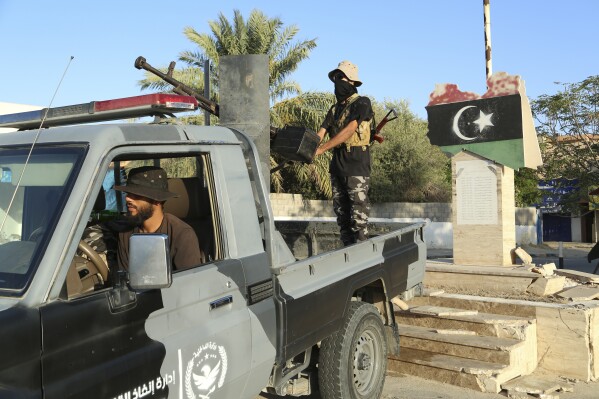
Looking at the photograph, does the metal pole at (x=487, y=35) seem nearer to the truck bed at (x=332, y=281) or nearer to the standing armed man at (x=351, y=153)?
the standing armed man at (x=351, y=153)

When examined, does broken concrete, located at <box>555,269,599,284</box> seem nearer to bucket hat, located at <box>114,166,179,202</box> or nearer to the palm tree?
bucket hat, located at <box>114,166,179,202</box>

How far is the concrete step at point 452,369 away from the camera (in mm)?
5828

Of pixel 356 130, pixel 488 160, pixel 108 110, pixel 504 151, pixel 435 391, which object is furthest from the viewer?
pixel 488 160

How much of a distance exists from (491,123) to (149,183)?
7353 millimetres

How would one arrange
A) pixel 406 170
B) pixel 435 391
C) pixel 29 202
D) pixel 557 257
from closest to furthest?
pixel 29 202 → pixel 435 391 → pixel 557 257 → pixel 406 170

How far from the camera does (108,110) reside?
3.28 m

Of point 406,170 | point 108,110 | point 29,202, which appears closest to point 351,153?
point 108,110

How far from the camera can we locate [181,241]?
135 inches

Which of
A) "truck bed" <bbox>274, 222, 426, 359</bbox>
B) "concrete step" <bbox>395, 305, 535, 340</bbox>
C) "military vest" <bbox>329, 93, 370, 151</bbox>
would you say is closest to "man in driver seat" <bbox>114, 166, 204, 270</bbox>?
"truck bed" <bbox>274, 222, 426, 359</bbox>

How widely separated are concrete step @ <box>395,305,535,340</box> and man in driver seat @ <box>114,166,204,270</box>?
4012 millimetres

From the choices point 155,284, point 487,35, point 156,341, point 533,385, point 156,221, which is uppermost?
point 487,35

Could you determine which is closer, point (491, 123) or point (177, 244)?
point (177, 244)

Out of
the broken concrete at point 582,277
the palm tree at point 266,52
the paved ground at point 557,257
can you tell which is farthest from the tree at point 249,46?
the broken concrete at point 582,277

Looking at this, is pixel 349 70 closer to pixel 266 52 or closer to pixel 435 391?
pixel 435 391
